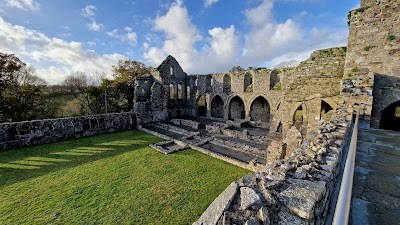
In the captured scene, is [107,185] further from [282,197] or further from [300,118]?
[300,118]

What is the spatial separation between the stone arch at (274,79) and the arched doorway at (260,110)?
2164mm

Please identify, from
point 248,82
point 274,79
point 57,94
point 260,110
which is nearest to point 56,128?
point 57,94

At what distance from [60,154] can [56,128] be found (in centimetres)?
406

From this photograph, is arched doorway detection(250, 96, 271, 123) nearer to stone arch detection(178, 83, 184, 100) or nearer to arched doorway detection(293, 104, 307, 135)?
stone arch detection(178, 83, 184, 100)

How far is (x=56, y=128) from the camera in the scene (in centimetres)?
1380

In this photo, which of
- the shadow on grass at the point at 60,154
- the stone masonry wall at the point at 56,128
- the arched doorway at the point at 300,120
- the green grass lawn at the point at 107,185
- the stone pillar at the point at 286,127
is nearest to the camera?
the green grass lawn at the point at 107,185

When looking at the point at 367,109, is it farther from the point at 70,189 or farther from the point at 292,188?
the point at 70,189

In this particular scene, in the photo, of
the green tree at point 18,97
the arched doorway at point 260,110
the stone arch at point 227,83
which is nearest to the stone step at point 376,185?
the arched doorway at point 260,110

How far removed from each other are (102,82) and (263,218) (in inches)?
1054

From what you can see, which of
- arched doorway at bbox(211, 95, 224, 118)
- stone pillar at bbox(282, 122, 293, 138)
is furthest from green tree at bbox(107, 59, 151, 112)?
stone pillar at bbox(282, 122, 293, 138)

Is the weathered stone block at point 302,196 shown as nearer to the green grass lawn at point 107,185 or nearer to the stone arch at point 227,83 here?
the green grass lawn at point 107,185

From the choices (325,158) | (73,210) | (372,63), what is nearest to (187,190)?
(73,210)

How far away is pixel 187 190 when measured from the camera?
268 inches

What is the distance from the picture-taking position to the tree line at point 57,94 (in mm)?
16344
